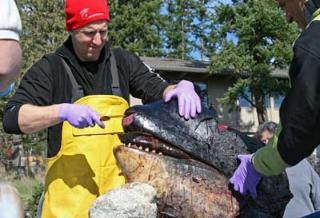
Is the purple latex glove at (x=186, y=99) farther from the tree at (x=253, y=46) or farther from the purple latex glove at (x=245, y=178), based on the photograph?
the tree at (x=253, y=46)

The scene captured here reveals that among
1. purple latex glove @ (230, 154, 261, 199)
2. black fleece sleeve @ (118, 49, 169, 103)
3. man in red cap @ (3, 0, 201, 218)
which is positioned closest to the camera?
purple latex glove @ (230, 154, 261, 199)

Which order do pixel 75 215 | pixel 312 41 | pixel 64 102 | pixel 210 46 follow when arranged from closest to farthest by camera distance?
pixel 312 41 → pixel 75 215 → pixel 64 102 → pixel 210 46

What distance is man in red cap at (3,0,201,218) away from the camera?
8.92 feet

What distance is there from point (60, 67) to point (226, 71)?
20.4m

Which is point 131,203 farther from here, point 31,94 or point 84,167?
point 31,94

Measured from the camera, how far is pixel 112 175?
2803mm

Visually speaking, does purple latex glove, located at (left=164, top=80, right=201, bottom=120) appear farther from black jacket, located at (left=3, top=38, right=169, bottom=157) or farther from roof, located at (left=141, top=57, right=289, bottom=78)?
roof, located at (left=141, top=57, right=289, bottom=78)

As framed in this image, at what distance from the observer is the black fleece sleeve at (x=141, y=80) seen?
3168mm

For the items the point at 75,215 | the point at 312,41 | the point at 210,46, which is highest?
the point at 312,41

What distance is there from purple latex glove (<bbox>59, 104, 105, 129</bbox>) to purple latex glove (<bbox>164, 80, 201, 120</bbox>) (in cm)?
32

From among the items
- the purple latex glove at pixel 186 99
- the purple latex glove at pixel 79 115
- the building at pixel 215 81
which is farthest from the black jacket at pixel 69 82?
the building at pixel 215 81

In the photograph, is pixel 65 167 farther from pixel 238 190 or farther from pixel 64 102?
pixel 238 190

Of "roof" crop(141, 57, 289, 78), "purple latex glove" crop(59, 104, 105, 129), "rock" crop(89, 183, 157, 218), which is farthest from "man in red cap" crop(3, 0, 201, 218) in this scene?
"roof" crop(141, 57, 289, 78)

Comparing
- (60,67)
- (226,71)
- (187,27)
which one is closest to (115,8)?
(187,27)
